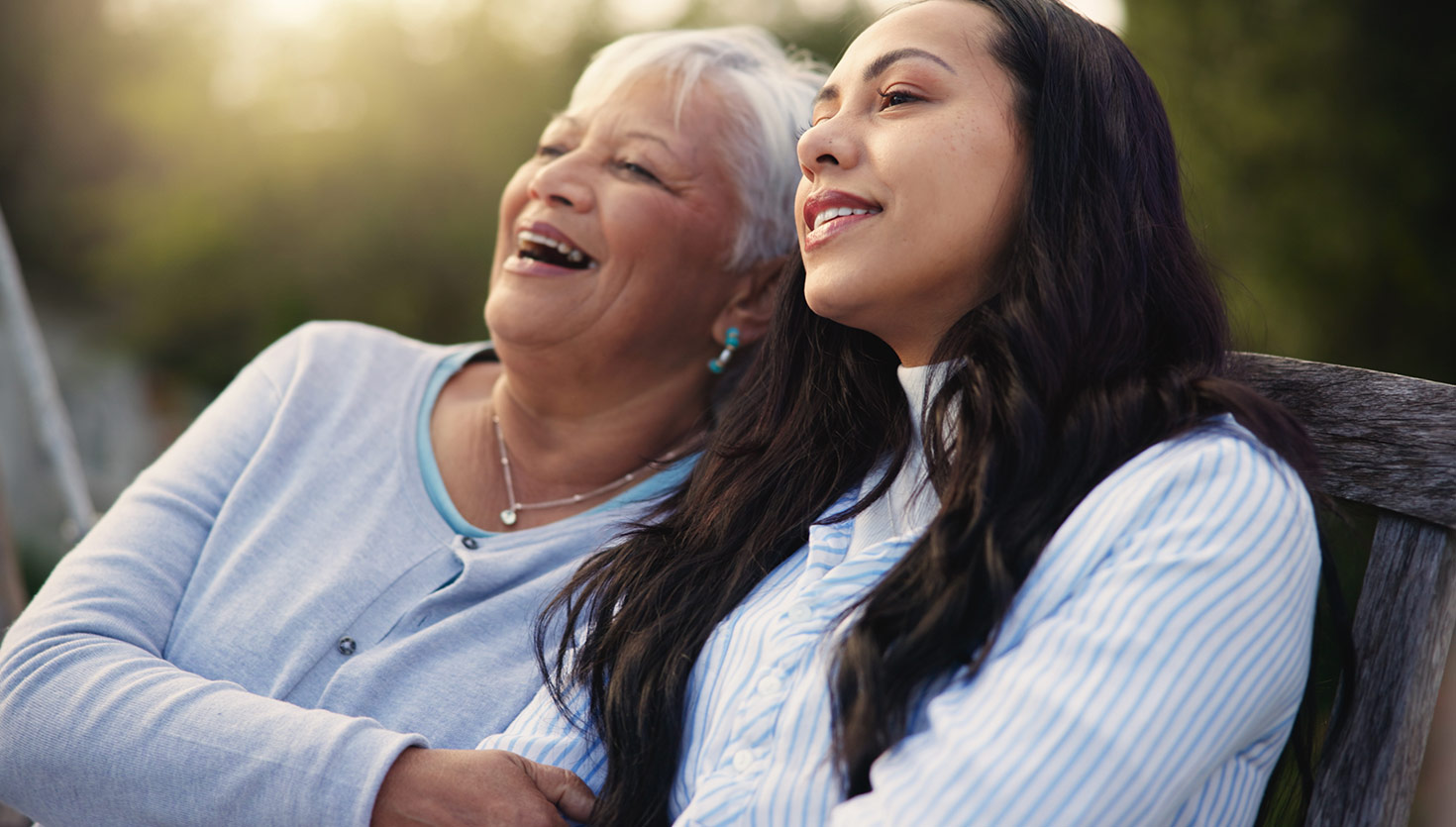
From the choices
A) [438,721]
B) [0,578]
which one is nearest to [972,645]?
[438,721]

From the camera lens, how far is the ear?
2.63 metres

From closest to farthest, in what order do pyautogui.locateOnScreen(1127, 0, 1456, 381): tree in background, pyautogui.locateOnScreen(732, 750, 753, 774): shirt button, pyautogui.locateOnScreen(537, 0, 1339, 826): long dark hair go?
pyautogui.locateOnScreen(537, 0, 1339, 826): long dark hair
pyautogui.locateOnScreen(732, 750, 753, 774): shirt button
pyautogui.locateOnScreen(1127, 0, 1456, 381): tree in background

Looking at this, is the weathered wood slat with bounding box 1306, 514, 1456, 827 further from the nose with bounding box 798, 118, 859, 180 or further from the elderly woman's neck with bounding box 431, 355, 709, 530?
the elderly woman's neck with bounding box 431, 355, 709, 530

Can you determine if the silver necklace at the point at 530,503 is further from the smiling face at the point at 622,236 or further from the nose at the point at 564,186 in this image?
the nose at the point at 564,186

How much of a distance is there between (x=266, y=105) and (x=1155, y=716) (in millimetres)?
9020

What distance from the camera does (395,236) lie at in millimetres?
9047

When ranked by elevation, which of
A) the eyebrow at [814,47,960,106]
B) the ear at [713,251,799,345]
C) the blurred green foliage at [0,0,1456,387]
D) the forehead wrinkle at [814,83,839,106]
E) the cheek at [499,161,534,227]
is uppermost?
the eyebrow at [814,47,960,106]

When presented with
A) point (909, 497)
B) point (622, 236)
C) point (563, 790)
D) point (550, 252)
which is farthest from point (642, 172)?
point (563, 790)

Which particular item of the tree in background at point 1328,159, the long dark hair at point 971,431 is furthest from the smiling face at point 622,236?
the tree in background at point 1328,159

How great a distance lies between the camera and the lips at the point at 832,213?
170 cm

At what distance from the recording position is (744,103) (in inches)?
102

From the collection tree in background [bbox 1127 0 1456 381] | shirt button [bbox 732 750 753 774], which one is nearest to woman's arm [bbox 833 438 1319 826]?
shirt button [bbox 732 750 753 774]

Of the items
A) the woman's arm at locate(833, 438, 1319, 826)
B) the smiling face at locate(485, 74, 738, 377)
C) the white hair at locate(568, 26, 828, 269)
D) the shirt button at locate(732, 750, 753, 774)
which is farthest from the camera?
the white hair at locate(568, 26, 828, 269)

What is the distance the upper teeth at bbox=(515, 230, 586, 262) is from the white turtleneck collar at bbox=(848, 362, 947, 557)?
0.95 meters
